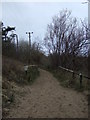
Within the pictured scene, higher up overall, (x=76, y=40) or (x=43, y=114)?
(x=76, y=40)

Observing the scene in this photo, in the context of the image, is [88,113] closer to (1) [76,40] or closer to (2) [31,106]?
(2) [31,106]

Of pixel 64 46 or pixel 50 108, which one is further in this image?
pixel 64 46

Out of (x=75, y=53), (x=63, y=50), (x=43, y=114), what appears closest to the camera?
(x=43, y=114)

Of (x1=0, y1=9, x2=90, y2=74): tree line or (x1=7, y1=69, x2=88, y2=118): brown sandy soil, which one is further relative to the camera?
(x1=0, y1=9, x2=90, y2=74): tree line

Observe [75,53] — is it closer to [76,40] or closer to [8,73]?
[76,40]

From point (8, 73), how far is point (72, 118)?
12.6 m

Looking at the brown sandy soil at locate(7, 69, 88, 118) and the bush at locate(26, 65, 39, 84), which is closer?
the brown sandy soil at locate(7, 69, 88, 118)

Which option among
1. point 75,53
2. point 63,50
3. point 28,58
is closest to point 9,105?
point 75,53

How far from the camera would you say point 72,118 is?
8258 millimetres

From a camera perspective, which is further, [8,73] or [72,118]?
[8,73]

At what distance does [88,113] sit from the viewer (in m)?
9.03

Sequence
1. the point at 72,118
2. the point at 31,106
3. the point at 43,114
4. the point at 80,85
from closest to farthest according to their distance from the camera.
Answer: the point at 72,118 → the point at 43,114 → the point at 31,106 → the point at 80,85

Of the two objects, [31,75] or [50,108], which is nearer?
[50,108]

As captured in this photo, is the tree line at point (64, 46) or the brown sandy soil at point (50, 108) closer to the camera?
the brown sandy soil at point (50, 108)
